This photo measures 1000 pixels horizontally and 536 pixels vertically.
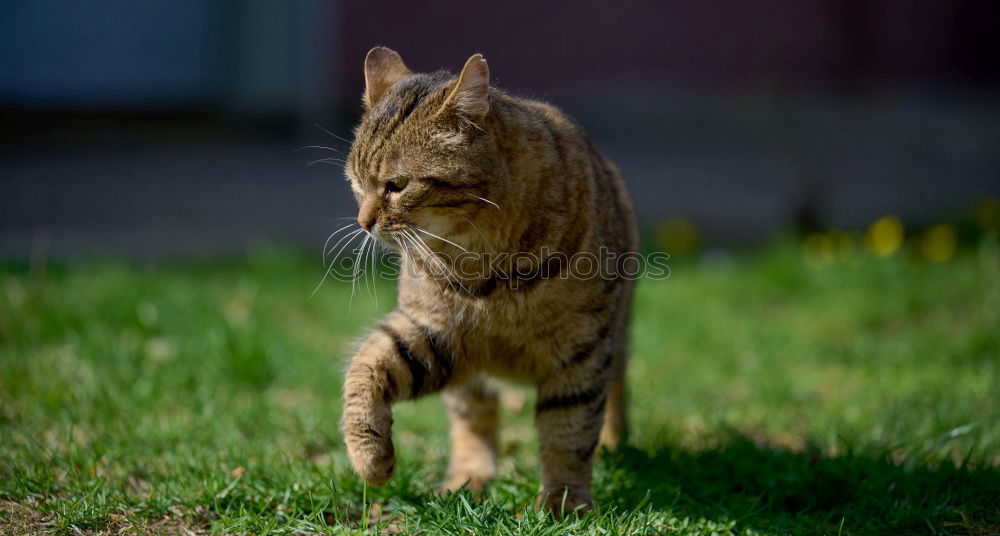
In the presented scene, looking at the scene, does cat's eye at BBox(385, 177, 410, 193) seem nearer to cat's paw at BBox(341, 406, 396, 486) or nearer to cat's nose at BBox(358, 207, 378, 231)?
cat's nose at BBox(358, 207, 378, 231)

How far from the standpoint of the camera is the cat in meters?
2.50

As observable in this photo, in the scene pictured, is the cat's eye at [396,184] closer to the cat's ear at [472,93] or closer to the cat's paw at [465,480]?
the cat's ear at [472,93]

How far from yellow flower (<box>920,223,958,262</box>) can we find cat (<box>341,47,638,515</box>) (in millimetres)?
3225

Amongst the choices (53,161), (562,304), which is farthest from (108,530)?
(53,161)

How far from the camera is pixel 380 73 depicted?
2.84 metres

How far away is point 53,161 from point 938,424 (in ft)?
23.8

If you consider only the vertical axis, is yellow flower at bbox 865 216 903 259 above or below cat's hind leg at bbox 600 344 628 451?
above

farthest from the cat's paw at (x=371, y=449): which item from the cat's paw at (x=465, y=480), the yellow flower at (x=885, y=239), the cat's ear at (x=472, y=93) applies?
the yellow flower at (x=885, y=239)

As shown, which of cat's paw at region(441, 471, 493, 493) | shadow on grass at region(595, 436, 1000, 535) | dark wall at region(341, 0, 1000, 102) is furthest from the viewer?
dark wall at region(341, 0, 1000, 102)

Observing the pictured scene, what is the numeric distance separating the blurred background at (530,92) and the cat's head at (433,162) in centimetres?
381

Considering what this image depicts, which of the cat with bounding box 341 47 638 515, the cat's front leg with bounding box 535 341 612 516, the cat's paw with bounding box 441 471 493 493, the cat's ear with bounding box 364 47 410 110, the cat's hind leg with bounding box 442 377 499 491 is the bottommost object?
the cat's paw with bounding box 441 471 493 493

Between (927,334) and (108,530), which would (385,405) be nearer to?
(108,530)

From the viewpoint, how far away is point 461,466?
3.09m

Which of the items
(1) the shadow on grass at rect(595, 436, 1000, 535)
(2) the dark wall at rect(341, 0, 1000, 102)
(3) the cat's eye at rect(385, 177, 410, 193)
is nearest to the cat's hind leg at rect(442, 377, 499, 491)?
(1) the shadow on grass at rect(595, 436, 1000, 535)
